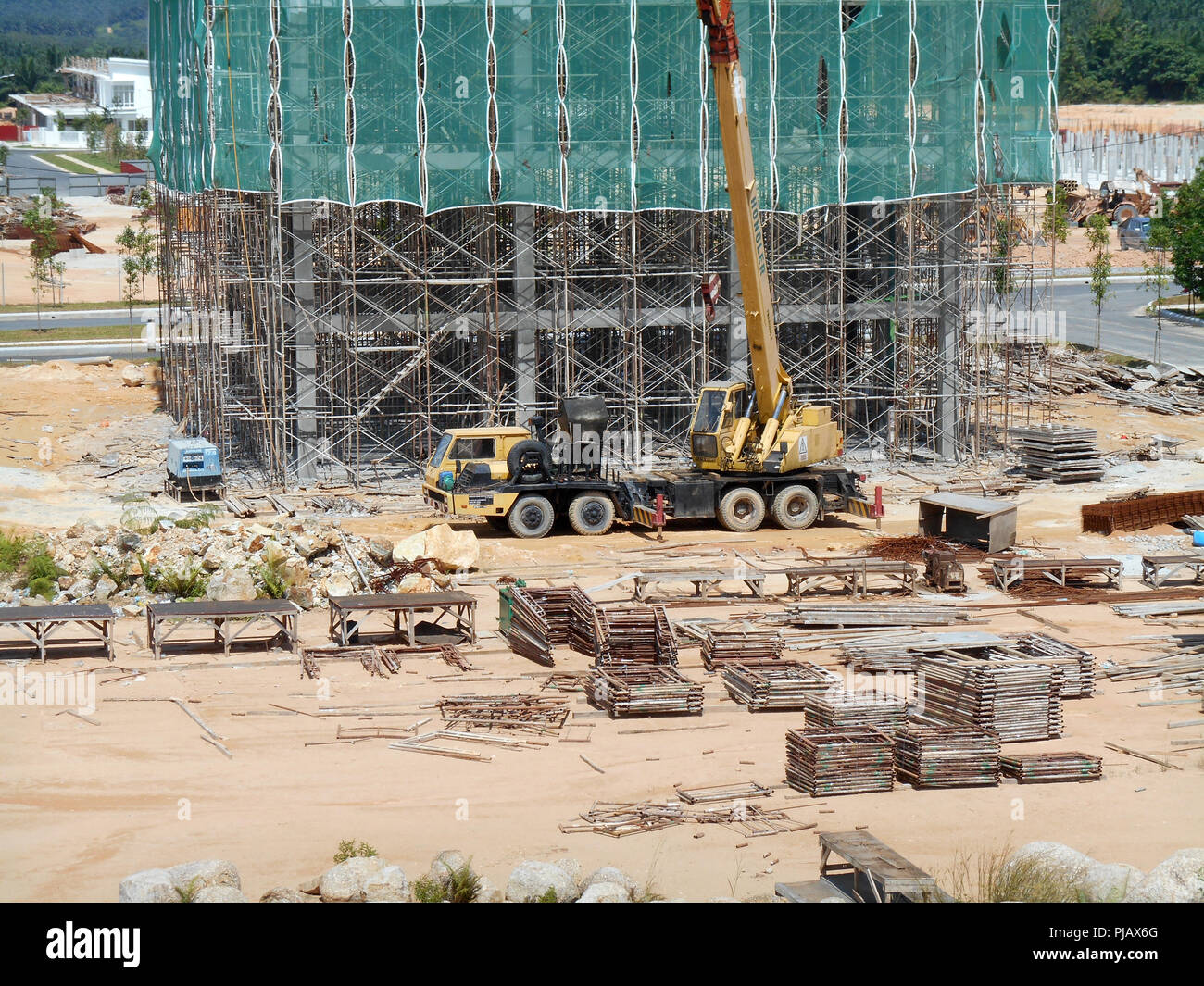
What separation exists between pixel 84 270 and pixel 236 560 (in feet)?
190

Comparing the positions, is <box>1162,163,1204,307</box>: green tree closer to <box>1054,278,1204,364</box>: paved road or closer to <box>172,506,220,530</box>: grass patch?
<box>1054,278,1204,364</box>: paved road

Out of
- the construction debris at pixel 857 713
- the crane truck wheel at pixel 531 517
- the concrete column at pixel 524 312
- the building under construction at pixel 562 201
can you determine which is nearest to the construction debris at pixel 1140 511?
the building under construction at pixel 562 201

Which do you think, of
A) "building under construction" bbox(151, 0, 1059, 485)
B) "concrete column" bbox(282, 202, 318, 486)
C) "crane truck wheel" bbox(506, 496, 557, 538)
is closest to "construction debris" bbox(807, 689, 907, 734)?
"crane truck wheel" bbox(506, 496, 557, 538)

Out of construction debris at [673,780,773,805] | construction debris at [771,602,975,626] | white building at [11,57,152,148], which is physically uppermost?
white building at [11,57,152,148]

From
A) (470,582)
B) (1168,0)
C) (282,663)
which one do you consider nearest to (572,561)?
→ (470,582)

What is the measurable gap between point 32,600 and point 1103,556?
18.9 m

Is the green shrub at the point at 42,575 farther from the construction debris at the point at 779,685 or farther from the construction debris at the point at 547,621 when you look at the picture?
the construction debris at the point at 779,685

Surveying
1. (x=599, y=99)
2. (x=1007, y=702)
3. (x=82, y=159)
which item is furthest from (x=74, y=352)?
(x=82, y=159)

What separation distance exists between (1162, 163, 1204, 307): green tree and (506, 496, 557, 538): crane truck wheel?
34237mm

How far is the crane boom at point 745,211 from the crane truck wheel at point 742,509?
1212 mm

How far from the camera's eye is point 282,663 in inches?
898

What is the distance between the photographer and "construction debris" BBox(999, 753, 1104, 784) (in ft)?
58.1

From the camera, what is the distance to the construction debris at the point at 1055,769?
58.1 feet
